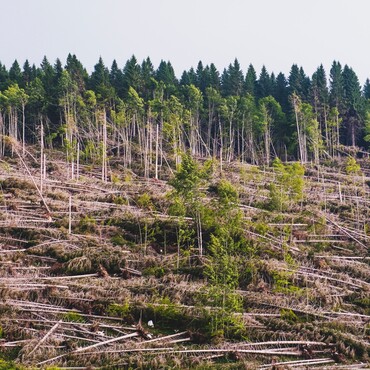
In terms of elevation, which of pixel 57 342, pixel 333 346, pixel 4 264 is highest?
pixel 4 264

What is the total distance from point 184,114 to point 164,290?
37.6 metres

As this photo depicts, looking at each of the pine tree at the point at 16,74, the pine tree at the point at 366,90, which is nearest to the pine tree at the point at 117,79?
the pine tree at the point at 16,74

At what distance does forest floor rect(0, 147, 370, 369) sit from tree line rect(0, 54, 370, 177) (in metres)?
18.5

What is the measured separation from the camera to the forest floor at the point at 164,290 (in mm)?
10961

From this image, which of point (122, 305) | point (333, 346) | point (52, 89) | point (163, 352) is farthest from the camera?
point (52, 89)

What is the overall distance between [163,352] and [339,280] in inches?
383

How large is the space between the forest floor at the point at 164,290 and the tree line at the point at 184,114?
18.5 m

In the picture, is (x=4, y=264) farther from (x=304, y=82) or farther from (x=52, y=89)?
(x=304, y=82)

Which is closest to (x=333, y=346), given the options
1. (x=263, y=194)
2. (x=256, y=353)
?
(x=256, y=353)

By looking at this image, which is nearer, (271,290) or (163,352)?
(163,352)

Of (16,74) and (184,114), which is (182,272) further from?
(16,74)

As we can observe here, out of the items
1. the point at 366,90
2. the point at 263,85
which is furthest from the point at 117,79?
the point at 366,90

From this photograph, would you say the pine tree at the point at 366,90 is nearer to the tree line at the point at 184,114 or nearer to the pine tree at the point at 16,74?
the tree line at the point at 184,114

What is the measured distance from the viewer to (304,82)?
64.8m
